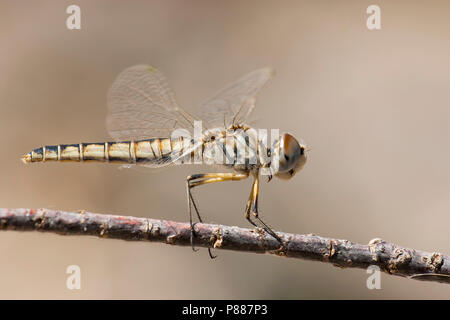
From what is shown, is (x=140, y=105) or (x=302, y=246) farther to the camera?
(x=140, y=105)

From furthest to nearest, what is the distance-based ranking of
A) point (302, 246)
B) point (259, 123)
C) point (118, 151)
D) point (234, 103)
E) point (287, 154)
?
point (259, 123) → point (234, 103) → point (118, 151) → point (287, 154) → point (302, 246)

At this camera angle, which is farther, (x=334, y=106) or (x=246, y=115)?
(x=334, y=106)

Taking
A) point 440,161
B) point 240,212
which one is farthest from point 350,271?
point 440,161

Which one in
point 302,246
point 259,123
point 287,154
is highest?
point 259,123

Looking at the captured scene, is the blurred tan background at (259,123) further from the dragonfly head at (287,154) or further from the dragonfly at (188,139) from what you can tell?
the dragonfly head at (287,154)

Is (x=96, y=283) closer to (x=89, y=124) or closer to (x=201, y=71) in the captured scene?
(x=89, y=124)

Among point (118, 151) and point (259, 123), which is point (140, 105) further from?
point (259, 123)

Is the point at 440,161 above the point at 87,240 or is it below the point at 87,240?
above

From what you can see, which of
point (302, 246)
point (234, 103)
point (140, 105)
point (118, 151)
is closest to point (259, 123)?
point (234, 103)
